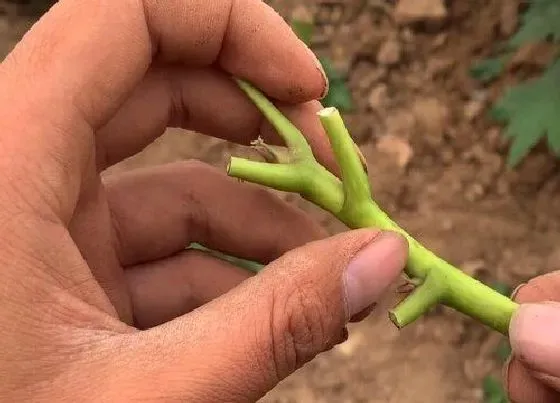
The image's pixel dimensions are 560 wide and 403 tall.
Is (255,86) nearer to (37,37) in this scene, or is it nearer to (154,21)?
(154,21)

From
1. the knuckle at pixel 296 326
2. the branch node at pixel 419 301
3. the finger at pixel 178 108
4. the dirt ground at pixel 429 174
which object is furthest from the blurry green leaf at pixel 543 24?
the knuckle at pixel 296 326

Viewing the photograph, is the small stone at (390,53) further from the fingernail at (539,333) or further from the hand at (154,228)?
the fingernail at (539,333)

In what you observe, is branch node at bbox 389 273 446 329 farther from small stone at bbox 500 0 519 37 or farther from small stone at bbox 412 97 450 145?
small stone at bbox 500 0 519 37

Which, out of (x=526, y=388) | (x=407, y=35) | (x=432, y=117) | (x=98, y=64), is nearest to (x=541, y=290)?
(x=526, y=388)

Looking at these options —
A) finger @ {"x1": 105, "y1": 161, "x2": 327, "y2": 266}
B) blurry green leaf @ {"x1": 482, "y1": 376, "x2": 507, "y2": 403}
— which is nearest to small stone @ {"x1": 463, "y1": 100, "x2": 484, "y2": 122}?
blurry green leaf @ {"x1": 482, "y1": 376, "x2": 507, "y2": 403}

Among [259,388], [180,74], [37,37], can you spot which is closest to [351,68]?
[180,74]

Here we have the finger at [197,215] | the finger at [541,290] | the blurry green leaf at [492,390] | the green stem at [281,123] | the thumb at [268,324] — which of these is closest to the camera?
the thumb at [268,324]
